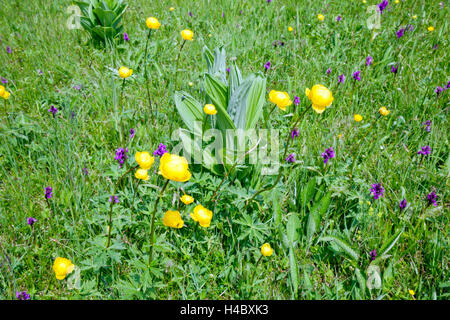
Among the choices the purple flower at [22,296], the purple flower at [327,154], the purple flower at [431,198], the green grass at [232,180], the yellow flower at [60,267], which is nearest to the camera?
the yellow flower at [60,267]

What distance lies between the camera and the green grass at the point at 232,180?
57.1 inches

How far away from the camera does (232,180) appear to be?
71.8 inches

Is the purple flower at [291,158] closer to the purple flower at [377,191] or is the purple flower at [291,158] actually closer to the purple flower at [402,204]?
the purple flower at [377,191]

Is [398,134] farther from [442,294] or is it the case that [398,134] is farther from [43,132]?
[43,132]

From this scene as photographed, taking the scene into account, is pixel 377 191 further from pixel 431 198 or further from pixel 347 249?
pixel 347 249

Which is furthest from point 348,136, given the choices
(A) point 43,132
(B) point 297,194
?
(A) point 43,132

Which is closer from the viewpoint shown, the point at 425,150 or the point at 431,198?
the point at 431,198


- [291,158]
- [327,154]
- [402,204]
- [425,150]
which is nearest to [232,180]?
[291,158]

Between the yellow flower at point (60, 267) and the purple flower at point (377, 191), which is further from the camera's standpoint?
the purple flower at point (377, 191)

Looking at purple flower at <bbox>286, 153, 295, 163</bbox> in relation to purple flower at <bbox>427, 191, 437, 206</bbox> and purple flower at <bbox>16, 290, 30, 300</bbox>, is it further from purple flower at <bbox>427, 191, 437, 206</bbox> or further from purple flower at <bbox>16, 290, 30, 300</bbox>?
purple flower at <bbox>16, 290, 30, 300</bbox>

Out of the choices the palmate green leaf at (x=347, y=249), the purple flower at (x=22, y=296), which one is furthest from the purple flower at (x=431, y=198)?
the purple flower at (x=22, y=296)

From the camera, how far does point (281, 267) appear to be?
5.01 feet

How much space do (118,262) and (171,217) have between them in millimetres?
342

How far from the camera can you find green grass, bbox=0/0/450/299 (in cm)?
145
